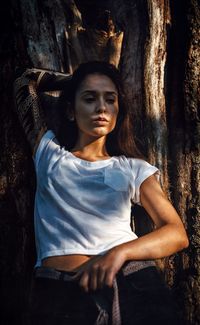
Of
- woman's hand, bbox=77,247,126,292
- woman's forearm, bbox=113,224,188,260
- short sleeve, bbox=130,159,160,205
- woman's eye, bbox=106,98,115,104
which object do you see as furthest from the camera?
woman's eye, bbox=106,98,115,104

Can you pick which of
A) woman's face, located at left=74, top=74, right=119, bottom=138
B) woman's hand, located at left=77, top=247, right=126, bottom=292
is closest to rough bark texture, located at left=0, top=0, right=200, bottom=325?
woman's face, located at left=74, top=74, right=119, bottom=138

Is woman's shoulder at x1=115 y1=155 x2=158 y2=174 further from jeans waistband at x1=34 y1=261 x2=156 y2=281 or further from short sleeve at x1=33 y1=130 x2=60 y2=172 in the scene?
jeans waistband at x1=34 y1=261 x2=156 y2=281

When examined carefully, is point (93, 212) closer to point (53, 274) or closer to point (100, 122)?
point (53, 274)

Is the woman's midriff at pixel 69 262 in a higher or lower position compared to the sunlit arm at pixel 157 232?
lower

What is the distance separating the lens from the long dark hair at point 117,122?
2408 mm

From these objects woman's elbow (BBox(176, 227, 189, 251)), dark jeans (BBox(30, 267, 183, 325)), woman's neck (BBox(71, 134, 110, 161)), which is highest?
woman's neck (BBox(71, 134, 110, 161))

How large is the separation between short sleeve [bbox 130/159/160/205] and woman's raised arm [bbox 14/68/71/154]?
0.51m

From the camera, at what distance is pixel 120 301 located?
1.92 m

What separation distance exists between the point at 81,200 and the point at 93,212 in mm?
82

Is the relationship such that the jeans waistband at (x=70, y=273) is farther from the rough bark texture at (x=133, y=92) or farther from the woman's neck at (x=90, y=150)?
the woman's neck at (x=90, y=150)

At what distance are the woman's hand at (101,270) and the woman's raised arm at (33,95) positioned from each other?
71 centimetres

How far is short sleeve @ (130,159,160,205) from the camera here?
226cm

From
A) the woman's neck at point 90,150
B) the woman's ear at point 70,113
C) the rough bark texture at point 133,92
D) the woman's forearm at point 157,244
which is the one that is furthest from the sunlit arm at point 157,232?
the woman's ear at point 70,113

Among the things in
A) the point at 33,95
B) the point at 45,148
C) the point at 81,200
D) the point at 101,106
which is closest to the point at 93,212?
the point at 81,200
